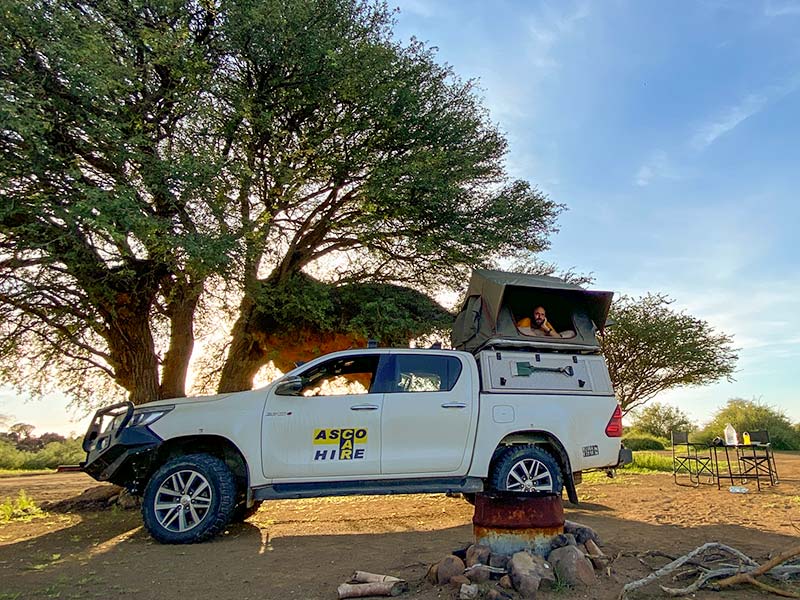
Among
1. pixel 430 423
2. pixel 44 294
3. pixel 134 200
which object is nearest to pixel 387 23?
pixel 134 200

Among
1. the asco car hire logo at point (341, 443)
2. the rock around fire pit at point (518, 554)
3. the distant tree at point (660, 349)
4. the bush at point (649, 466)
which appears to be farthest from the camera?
the distant tree at point (660, 349)

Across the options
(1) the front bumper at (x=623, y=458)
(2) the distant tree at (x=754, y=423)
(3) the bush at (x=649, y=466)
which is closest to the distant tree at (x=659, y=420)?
(2) the distant tree at (x=754, y=423)

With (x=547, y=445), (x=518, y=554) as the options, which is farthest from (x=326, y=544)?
(x=547, y=445)

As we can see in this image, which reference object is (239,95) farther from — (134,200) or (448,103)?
(448,103)

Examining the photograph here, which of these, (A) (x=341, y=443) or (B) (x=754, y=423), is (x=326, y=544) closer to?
(A) (x=341, y=443)

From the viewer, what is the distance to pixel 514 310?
9.31m

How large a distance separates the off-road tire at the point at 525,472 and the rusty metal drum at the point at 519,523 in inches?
73.9

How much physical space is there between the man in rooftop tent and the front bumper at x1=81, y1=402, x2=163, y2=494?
5.08 metres

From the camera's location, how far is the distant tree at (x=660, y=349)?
69.3 ft

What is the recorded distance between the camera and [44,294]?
1018cm

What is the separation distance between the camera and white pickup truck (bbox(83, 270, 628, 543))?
6.10 meters

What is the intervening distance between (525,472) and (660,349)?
17.0m

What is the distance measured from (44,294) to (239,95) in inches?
197

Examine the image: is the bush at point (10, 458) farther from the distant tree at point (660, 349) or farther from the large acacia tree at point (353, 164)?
the distant tree at point (660, 349)
